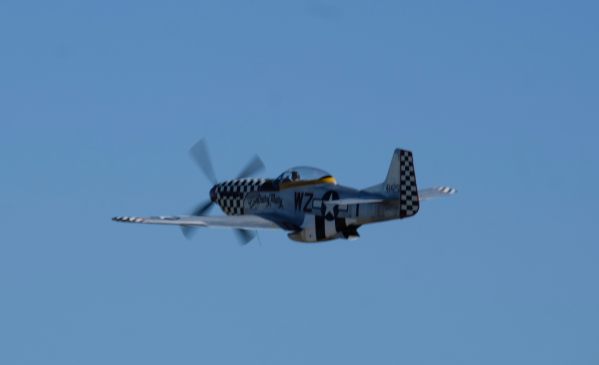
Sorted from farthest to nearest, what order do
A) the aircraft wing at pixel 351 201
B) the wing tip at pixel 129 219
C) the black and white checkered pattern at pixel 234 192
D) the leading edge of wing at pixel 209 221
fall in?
the black and white checkered pattern at pixel 234 192, the leading edge of wing at pixel 209 221, the wing tip at pixel 129 219, the aircraft wing at pixel 351 201

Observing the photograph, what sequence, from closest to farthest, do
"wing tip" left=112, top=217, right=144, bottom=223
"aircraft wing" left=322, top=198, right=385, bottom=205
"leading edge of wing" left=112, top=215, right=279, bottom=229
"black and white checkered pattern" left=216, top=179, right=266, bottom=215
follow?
"aircraft wing" left=322, top=198, right=385, bottom=205 < "wing tip" left=112, top=217, right=144, bottom=223 < "leading edge of wing" left=112, top=215, right=279, bottom=229 < "black and white checkered pattern" left=216, top=179, right=266, bottom=215

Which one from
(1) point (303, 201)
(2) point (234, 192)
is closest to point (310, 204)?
(1) point (303, 201)

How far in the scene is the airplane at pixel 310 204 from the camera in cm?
5591

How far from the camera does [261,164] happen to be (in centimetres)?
6506

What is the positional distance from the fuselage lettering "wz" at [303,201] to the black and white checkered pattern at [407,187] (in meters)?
4.19

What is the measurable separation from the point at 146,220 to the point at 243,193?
16.6 ft

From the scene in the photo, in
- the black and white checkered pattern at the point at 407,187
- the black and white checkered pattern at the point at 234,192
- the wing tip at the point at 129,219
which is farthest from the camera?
the black and white checkered pattern at the point at 234,192

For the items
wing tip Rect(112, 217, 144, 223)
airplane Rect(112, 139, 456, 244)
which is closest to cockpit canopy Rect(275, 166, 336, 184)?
airplane Rect(112, 139, 456, 244)

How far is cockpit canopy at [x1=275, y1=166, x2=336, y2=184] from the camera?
194 ft

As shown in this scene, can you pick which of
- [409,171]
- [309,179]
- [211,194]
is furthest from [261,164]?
[409,171]

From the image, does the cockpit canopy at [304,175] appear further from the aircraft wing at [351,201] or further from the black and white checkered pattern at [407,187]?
the black and white checkered pattern at [407,187]

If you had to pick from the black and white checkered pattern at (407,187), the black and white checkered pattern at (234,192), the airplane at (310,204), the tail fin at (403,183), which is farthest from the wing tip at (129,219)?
the black and white checkered pattern at (407,187)

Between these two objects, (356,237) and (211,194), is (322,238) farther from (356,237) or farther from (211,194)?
(211,194)

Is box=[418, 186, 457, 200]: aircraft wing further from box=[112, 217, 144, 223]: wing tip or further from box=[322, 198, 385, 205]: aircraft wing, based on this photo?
box=[112, 217, 144, 223]: wing tip
